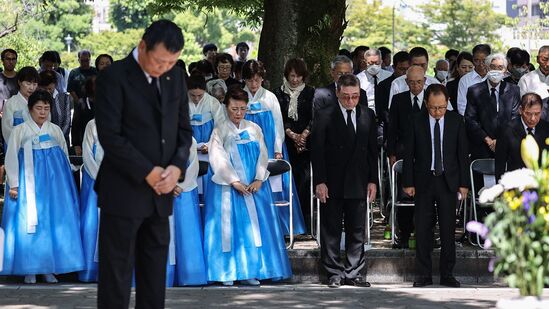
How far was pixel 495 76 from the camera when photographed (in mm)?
13250

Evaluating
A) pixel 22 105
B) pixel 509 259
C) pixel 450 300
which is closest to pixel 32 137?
pixel 22 105

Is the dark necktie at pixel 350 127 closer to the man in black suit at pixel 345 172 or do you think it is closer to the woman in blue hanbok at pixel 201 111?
the man in black suit at pixel 345 172

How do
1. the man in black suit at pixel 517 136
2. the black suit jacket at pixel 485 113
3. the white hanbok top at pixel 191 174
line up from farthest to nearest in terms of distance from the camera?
the black suit jacket at pixel 485 113
the man in black suit at pixel 517 136
the white hanbok top at pixel 191 174

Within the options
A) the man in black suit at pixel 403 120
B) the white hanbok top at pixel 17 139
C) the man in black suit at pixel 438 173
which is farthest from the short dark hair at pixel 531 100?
the white hanbok top at pixel 17 139

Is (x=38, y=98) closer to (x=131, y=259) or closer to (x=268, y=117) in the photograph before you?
(x=268, y=117)

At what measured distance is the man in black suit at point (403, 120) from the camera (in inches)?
516

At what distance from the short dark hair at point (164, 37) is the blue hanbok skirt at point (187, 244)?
15.4 ft

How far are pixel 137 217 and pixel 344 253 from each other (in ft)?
16.7

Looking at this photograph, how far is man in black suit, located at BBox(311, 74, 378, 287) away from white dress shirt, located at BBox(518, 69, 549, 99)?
254cm

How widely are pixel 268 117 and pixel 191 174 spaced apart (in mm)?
1521

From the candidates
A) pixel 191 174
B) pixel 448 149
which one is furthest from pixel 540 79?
pixel 191 174

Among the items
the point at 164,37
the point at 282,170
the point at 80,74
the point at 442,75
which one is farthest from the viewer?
the point at 80,74

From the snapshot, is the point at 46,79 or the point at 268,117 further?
the point at 46,79

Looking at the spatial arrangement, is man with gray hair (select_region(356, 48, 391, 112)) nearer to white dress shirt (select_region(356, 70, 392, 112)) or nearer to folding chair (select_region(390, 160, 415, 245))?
white dress shirt (select_region(356, 70, 392, 112))
